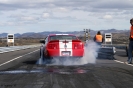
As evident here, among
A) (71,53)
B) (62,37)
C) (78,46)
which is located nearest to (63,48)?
(71,53)

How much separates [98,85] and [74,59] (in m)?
7.50

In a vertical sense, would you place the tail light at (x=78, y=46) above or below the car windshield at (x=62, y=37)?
below

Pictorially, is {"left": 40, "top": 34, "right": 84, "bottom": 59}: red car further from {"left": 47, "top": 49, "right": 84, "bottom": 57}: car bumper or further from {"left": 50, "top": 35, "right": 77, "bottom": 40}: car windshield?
{"left": 50, "top": 35, "right": 77, "bottom": 40}: car windshield

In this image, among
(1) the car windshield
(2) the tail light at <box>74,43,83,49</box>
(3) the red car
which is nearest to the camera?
(3) the red car

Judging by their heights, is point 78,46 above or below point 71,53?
above

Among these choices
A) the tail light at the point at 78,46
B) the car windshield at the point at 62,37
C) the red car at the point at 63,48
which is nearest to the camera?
the red car at the point at 63,48

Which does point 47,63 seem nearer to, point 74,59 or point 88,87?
point 74,59

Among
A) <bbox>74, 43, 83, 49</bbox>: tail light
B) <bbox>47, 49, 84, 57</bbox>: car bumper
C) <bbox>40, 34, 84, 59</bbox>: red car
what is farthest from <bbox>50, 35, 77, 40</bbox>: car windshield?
<bbox>47, 49, 84, 57</bbox>: car bumper

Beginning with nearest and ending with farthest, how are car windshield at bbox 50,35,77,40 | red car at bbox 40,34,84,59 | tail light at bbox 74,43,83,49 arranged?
red car at bbox 40,34,84,59 < tail light at bbox 74,43,83,49 < car windshield at bbox 50,35,77,40

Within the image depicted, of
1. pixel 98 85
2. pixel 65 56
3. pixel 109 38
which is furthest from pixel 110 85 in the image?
pixel 109 38

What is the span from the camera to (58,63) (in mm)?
16828

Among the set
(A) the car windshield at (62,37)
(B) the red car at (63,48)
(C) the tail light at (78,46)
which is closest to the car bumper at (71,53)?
(B) the red car at (63,48)

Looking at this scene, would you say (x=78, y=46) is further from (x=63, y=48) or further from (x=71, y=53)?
(x=63, y=48)

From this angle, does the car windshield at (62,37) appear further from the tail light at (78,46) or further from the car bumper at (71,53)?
the car bumper at (71,53)
